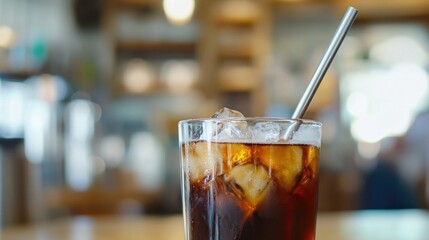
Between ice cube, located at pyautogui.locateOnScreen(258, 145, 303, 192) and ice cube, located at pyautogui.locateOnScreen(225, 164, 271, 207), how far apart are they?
12 mm

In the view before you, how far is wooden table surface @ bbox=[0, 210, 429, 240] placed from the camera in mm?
1541

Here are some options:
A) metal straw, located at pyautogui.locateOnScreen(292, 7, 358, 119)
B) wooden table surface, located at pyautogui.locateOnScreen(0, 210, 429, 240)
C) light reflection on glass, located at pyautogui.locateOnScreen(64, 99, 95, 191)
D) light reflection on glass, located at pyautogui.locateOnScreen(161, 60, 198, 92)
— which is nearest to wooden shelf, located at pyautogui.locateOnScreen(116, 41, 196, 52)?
light reflection on glass, located at pyautogui.locateOnScreen(161, 60, 198, 92)

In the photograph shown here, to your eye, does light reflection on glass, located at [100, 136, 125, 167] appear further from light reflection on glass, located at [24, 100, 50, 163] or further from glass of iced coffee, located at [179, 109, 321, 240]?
glass of iced coffee, located at [179, 109, 321, 240]

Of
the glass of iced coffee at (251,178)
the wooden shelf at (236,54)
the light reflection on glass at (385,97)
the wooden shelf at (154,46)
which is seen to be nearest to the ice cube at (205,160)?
the glass of iced coffee at (251,178)

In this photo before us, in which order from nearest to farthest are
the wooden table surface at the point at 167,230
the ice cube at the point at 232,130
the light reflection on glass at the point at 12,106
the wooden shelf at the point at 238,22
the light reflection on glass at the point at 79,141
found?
the ice cube at the point at 232,130 < the wooden table surface at the point at 167,230 < the light reflection on glass at the point at 12,106 < the wooden shelf at the point at 238,22 < the light reflection on glass at the point at 79,141

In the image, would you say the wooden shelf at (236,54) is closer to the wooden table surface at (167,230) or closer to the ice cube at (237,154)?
the wooden table surface at (167,230)

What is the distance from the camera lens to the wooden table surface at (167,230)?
1.54m

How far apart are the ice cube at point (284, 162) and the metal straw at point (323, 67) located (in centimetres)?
5

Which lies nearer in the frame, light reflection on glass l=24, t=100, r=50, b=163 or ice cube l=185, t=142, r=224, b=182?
ice cube l=185, t=142, r=224, b=182

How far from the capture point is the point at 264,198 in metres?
0.79

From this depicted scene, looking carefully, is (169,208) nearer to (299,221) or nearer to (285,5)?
(285,5)

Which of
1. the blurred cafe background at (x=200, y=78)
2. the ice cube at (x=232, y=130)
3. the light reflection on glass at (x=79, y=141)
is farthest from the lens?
the light reflection on glass at (x=79, y=141)

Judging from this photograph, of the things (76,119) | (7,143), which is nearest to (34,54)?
(76,119)

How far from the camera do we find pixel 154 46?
5.90 m
